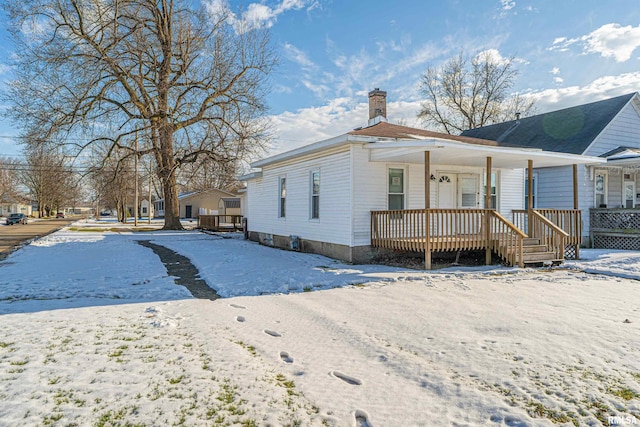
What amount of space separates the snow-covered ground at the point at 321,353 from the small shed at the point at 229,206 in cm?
3089

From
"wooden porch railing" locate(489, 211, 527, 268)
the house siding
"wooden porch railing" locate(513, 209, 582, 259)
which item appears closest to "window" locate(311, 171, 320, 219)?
the house siding

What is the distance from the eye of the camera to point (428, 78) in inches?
1255

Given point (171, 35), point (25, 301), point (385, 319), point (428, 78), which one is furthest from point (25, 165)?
point (385, 319)

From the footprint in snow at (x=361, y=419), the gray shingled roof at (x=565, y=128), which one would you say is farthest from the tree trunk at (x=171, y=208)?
the footprint in snow at (x=361, y=419)

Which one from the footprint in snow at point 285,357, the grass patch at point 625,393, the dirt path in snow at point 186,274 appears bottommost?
the grass patch at point 625,393

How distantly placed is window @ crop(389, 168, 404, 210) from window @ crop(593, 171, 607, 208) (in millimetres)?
8613

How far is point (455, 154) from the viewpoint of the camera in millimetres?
9461

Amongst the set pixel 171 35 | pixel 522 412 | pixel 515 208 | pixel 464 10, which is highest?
pixel 171 35

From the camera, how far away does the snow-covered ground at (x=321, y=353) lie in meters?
2.73

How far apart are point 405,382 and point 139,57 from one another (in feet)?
67.3

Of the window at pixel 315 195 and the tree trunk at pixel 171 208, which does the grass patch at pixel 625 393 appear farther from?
the tree trunk at pixel 171 208

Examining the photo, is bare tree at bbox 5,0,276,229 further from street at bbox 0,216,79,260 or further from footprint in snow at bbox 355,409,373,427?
footprint in snow at bbox 355,409,373,427

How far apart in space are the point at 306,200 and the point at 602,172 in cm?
1104

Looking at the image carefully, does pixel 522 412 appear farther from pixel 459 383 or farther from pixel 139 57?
pixel 139 57
